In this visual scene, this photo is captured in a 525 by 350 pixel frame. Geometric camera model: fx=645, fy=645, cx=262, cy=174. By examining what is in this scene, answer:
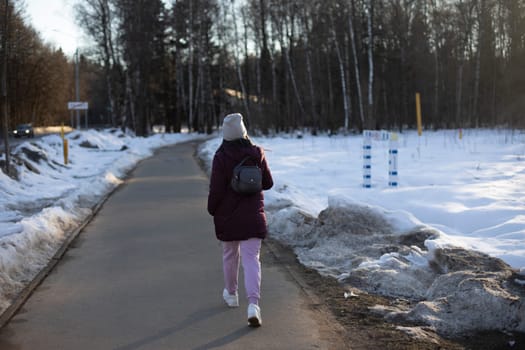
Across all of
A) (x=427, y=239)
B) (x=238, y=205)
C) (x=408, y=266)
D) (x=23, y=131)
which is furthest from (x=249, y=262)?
(x=23, y=131)

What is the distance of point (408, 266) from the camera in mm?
7023

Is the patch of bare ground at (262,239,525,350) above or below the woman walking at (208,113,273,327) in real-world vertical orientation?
below

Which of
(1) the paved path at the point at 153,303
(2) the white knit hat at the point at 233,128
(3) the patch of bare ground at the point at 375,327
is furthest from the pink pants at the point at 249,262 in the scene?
(2) the white knit hat at the point at 233,128

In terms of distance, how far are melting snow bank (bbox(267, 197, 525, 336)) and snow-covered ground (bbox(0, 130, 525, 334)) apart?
12 mm

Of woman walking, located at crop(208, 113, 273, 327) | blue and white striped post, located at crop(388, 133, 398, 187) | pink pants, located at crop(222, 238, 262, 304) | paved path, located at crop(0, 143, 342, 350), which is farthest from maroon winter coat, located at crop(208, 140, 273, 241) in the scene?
blue and white striped post, located at crop(388, 133, 398, 187)

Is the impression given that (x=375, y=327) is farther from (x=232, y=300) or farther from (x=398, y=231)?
(x=398, y=231)

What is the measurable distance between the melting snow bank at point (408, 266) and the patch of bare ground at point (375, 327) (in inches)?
5.0

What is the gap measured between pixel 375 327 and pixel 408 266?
180 centimetres

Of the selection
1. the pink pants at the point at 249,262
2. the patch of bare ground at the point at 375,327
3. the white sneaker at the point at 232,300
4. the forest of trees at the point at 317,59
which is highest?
the forest of trees at the point at 317,59

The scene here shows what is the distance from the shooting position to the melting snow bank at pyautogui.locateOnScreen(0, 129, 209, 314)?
24.7 feet

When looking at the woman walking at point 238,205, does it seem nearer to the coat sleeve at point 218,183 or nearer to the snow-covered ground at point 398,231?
the coat sleeve at point 218,183

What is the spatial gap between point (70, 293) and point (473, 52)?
5616cm

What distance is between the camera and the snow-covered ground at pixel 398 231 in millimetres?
5648

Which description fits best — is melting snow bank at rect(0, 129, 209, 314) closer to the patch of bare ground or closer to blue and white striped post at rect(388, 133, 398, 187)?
the patch of bare ground
